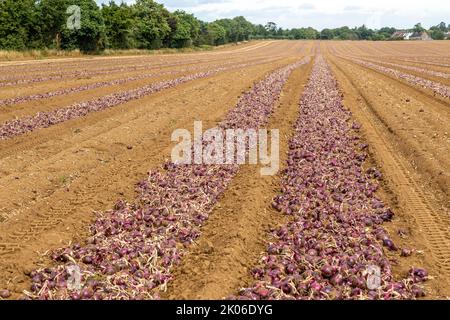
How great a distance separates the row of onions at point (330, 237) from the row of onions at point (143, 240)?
4.40ft

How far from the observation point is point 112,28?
226ft

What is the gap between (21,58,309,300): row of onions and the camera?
19.2 feet

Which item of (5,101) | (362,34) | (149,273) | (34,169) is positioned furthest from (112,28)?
(362,34)

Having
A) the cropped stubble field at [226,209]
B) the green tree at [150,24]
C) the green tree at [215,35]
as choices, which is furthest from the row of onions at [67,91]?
the green tree at [215,35]

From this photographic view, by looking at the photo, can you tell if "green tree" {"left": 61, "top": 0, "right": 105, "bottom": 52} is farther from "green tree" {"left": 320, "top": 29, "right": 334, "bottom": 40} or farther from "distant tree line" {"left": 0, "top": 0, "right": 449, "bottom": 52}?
"green tree" {"left": 320, "top": 29, "right": 334, "bottom": 40}

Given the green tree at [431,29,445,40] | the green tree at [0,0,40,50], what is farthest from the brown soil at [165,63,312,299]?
the green tree at [431,29,445,40]

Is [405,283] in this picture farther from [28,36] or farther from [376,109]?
[28,36]

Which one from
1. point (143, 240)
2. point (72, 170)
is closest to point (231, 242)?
point (143, 240)

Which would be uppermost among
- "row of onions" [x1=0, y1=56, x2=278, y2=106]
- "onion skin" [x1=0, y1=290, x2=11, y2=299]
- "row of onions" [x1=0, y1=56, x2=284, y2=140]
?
"row of onions" [x1=0, y1=56, x2=278, y2=106]

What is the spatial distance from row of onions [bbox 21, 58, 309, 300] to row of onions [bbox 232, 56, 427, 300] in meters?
1.34

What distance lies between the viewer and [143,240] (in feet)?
23.1

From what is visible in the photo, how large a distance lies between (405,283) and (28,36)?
58.2m

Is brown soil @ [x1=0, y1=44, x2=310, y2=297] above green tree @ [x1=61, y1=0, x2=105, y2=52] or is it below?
below

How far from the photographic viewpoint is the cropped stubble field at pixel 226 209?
6047mm
